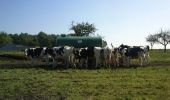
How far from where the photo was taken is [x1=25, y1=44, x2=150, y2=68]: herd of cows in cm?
3231

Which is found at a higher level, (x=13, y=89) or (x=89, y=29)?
(x=89, y=29)

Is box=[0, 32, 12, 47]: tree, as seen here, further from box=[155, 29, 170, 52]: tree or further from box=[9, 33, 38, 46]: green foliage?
box=[155, 29, 170, 52]: tree

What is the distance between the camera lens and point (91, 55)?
32594 millimetres

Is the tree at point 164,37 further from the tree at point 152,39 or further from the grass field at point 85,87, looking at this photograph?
the grass field at point 85,87

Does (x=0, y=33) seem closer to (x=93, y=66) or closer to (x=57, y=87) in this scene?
(x=93, y=66)

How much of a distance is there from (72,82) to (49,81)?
138cm

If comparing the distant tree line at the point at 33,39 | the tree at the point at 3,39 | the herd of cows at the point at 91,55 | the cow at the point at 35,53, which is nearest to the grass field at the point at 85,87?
the herd of cows at the point at 91,55

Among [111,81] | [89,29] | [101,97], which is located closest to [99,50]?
[111,81]

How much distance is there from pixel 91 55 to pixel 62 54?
248 centimetres

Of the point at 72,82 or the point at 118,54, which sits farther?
the point at 118,54

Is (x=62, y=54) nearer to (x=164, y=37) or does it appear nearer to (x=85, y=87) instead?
(x=85, y=87)

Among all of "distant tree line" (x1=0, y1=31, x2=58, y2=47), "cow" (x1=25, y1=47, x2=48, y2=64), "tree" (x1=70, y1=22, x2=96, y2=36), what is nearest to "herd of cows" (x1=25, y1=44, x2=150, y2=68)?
"cow" (x1=25, y1=47, x2=48, y2=64)

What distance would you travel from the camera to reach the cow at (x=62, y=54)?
32.2m

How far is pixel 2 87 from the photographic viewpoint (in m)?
19.6
